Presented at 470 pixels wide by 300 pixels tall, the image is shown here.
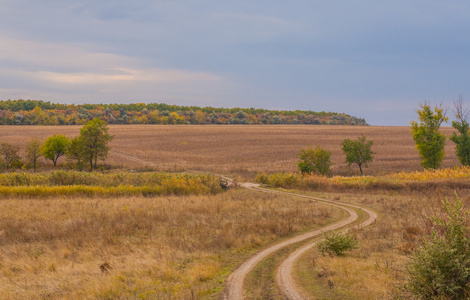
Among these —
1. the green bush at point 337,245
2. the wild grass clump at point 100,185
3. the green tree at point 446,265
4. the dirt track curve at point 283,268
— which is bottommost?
the wild grass clump at point 100,185

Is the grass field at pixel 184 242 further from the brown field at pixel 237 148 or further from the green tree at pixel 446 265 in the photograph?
the brown field at pixel 237 148

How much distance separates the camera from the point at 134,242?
20.5 metres

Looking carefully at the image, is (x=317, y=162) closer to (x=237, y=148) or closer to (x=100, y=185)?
(x=100, y=185)

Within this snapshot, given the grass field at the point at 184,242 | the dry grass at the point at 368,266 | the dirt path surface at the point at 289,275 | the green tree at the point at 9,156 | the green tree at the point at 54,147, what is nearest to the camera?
the dirt path surface at the point at 289,275

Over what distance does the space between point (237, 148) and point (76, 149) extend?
4513cm

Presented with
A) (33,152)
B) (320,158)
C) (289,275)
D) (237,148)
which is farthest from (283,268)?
(237,148)

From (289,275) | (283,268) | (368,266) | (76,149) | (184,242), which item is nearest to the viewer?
(289,275)

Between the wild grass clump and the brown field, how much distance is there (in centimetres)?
2090

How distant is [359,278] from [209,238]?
942 centimetres

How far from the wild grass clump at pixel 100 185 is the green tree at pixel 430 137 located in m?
35.7

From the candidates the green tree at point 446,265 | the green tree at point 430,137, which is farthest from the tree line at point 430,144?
the green tree at point 446,265

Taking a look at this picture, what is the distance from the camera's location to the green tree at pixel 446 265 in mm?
9867

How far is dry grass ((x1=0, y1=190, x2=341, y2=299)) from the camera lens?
13.7 meters

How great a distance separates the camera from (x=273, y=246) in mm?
19125
